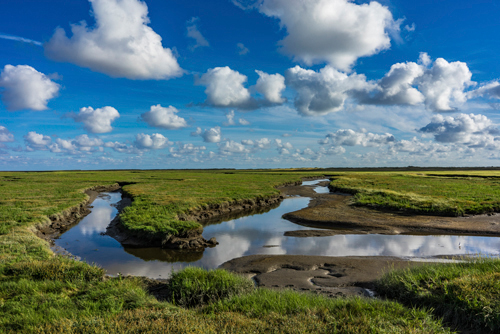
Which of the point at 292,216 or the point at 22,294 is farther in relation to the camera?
the point at 292,216

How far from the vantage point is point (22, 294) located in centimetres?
880

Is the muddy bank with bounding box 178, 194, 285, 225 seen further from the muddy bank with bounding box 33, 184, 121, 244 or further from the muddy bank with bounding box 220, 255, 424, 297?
the muddy bank with bounding box 220, 255, 424, 297

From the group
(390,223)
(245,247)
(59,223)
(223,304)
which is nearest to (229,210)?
(245,247)

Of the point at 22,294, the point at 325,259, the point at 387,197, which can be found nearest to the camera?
the point at 22,294

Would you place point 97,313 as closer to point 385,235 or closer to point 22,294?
point 22,294

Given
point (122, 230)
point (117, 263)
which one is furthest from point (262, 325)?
point (122, 230)

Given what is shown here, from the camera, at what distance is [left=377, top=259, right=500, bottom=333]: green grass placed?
Result: 7.59 m

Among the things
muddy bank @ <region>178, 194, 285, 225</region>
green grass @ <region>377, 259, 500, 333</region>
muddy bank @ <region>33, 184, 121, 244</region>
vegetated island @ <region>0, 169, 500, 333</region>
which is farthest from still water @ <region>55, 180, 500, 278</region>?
A: green grass @ <region>377, 259, 500, 333</region>

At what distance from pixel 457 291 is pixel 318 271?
6403 millimetres

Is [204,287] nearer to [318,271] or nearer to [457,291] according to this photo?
[318,271]

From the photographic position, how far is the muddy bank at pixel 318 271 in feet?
39.1

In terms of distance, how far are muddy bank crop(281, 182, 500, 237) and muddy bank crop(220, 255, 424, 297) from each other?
7.22 metres

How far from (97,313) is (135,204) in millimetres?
24867

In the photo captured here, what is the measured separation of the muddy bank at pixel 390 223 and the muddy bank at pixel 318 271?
23.7 feet
